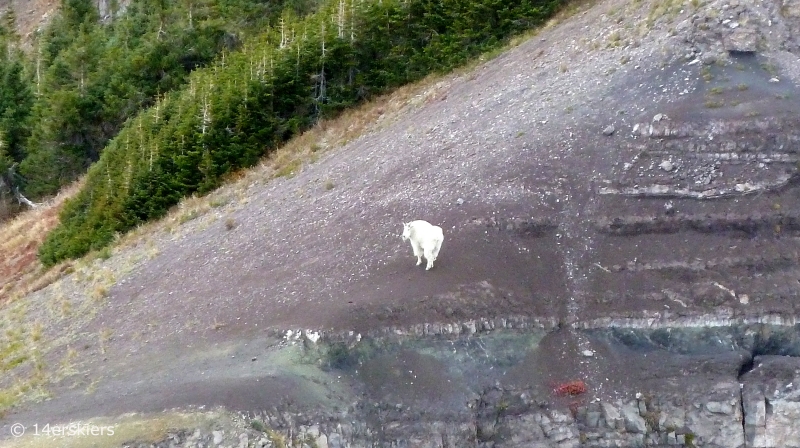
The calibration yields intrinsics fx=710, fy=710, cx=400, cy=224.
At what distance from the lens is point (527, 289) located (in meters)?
16.1

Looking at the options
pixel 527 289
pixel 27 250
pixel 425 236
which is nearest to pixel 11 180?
pixel 27 250

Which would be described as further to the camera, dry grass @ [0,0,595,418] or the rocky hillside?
dry grass @ [0,0,595,418]

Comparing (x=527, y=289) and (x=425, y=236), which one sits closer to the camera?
(x=425, y=236)

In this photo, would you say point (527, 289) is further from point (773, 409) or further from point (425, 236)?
point (773, 409)

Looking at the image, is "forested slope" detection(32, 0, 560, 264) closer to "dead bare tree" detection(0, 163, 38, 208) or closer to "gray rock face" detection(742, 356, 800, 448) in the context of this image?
"dead bare tree" detection(0, 163, 38, 208)

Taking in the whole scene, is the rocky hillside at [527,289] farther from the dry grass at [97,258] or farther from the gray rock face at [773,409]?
the dry grass at [97,258]

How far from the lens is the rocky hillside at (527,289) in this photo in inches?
560

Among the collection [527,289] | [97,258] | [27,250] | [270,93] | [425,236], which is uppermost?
[270,93]

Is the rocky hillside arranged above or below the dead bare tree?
above

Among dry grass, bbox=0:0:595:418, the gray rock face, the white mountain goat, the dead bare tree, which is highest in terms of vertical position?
the white mountain goat

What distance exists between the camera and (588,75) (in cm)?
2233

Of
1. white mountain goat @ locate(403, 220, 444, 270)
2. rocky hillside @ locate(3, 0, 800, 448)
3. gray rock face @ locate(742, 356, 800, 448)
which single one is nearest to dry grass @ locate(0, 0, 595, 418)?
rocky hillside @ locate(3, 0, 800, 448)

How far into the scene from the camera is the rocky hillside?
46.7 feet

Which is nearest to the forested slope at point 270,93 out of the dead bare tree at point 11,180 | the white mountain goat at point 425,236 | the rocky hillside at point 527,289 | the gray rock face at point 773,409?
the rocky hillside at point 527,289
